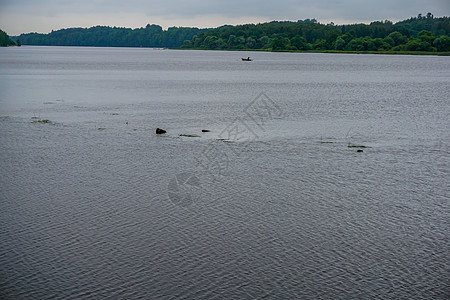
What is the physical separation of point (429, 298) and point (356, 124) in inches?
1277

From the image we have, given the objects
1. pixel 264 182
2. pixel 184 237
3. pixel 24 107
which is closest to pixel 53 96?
pixel 24 107

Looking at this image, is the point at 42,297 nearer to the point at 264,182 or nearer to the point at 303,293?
the point at 303,293

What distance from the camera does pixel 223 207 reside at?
2442 cm

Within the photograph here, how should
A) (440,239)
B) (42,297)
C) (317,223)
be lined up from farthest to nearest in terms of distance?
(317,223) → (440,239) → (42,297)

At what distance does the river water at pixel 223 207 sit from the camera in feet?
56.5

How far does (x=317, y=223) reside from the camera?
73.3 feet

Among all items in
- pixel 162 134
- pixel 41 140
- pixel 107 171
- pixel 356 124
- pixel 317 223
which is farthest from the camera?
pixel 356 124

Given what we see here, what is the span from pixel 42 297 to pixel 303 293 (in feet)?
28.6

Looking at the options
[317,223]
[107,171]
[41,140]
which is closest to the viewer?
[317,223]

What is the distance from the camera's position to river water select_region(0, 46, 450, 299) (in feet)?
56.5

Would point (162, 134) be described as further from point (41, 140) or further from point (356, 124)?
point (356, 124)

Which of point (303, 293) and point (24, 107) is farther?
point (24, 107)

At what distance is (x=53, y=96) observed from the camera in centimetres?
6769

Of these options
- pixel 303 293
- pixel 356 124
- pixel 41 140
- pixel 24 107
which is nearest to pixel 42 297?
pixel 303 293
